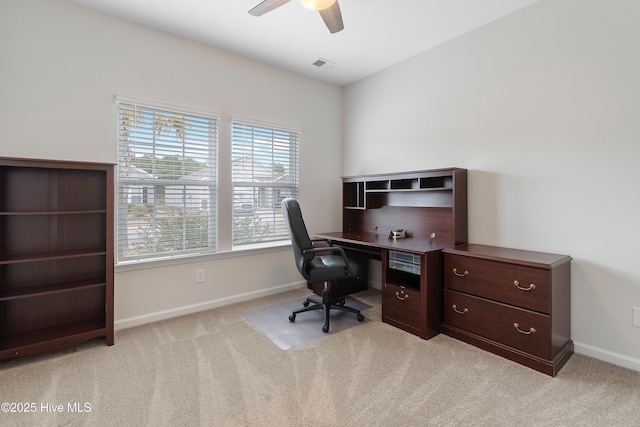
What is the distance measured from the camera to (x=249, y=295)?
11.5 feet

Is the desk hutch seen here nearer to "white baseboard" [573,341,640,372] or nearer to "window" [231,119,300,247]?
"window" [231,119,300,247]

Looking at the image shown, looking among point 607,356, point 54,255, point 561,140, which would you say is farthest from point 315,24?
point 607,356

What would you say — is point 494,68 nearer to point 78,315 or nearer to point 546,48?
point 546,48

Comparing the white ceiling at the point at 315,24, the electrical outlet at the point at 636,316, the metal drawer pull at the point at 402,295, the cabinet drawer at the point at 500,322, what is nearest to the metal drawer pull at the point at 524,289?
the cabinet drawer at the point at 500,322

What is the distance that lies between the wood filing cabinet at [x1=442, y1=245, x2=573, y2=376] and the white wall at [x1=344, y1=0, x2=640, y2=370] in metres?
0.20

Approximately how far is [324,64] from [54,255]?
3188 millimetres

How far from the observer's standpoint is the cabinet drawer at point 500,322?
6.75ft

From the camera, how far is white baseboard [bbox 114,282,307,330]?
2.76 m

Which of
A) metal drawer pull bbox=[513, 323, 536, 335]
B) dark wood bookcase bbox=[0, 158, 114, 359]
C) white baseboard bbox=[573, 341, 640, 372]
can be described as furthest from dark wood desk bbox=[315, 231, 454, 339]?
dark wood bookcase bbox=[0, 158, 114, 359]

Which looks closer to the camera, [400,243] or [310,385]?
[310,385]

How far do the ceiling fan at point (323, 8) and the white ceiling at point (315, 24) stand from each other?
0.35 meters

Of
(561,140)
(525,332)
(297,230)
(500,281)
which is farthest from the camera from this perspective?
(297,230)

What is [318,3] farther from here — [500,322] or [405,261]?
[500,322]

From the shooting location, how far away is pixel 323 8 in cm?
209
